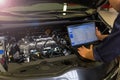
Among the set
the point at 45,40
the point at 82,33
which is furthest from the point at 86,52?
the point at 45,40

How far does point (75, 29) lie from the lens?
154 centimetres

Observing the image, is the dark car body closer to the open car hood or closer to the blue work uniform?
the open car hood

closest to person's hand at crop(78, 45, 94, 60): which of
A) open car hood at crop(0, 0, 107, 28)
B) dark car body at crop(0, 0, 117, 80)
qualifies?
dark car body at crop(0, 0, 117, 80)

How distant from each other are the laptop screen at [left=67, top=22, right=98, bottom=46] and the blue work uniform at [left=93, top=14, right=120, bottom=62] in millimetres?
267

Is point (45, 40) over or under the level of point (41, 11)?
under

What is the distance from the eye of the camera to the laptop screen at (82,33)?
1537mm

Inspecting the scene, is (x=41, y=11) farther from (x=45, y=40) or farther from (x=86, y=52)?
(x=86, y=52)

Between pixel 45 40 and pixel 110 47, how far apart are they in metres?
0.53

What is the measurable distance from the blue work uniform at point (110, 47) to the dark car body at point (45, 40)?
0.12 meters

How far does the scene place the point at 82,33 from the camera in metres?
1.57

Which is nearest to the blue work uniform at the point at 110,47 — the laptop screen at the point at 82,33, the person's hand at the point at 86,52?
the person's hand at the point at 86,52

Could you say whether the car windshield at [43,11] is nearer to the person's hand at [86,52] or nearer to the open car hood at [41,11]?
the open car hood at [41,11]

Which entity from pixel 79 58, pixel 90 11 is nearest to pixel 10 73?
pixel 79 58

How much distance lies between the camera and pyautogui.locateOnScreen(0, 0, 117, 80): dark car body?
1.30 m
